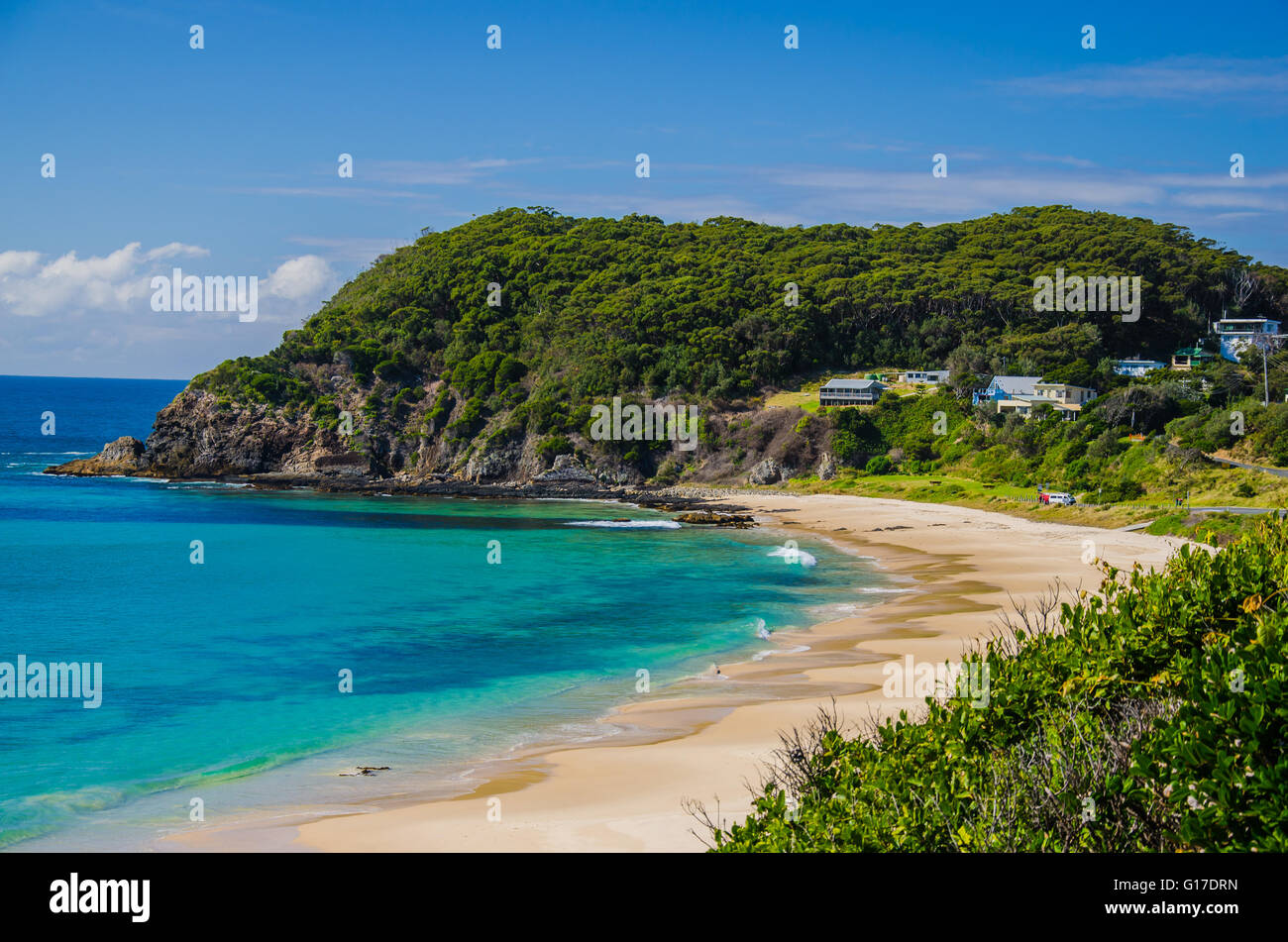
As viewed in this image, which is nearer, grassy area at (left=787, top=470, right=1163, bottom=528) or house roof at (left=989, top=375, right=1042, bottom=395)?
grassy area at (left=787, top=470, right=1163, bottom=528)

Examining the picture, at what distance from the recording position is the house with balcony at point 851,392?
73375mm

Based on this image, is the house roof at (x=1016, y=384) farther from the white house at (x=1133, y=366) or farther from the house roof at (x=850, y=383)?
the house roof at (x=850, y=383)

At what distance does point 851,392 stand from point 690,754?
197 feet

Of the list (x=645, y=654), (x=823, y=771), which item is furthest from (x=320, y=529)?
(x=823, y=771)

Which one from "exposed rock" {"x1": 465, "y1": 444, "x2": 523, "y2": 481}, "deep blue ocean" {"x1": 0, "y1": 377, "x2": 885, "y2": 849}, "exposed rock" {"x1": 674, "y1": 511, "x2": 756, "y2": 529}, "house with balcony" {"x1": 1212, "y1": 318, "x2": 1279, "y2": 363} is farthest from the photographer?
"house with balcony" {"x1": 1212, "y1": 318, "x2": 1279, "y2": 363}

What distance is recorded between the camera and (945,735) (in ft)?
30.0

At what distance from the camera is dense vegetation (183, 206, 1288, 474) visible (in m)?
79.3

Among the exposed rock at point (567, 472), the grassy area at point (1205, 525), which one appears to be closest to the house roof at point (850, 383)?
the exposed rock at point (567, 472)

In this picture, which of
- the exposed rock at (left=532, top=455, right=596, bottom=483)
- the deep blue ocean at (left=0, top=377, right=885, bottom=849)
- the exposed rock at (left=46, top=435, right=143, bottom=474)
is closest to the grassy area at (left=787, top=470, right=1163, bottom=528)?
the deep blue ocean at (left=0, top=377, right=885, bottom=849)

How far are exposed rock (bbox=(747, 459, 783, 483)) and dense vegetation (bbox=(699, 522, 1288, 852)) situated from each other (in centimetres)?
5841

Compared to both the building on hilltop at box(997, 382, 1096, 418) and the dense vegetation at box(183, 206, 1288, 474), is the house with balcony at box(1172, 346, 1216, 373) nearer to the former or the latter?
the dense vegetation at box(183, 206, 1288, 474)

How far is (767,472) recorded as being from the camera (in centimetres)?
7012

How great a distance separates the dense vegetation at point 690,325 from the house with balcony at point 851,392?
5904 mm
